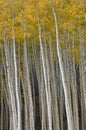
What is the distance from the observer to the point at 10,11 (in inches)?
439

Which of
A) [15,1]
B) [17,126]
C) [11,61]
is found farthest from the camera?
[11,61]

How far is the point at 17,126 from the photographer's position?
10.9 meters

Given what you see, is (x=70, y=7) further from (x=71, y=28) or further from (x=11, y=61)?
(x=11, y=61)

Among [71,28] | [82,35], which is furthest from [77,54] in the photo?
[71,28]

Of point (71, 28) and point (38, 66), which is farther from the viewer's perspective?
point (38, 66)

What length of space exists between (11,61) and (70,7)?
3.68m

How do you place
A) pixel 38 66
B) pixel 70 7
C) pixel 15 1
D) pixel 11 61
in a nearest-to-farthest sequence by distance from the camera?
pixel 70 7 → pixel 15 1 → pixel 11 61 → pixel 38 66

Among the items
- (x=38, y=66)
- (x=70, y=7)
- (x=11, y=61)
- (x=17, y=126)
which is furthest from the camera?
(x=38, y=66)

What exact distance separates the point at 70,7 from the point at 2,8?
2.68 metres

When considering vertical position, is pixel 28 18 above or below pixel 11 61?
above

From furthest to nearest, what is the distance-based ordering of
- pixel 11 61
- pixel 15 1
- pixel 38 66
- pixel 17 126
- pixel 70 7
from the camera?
pixel 38 66 → pixel 11 61 → pixel 15 1 → pixel 17 126 → pixel 70 7

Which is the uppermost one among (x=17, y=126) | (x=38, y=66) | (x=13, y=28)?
(x=13, y=28)

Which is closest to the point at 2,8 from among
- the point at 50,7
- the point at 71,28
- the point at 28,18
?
the point at 28,18

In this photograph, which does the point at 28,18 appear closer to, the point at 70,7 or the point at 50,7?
the point at 50,7
